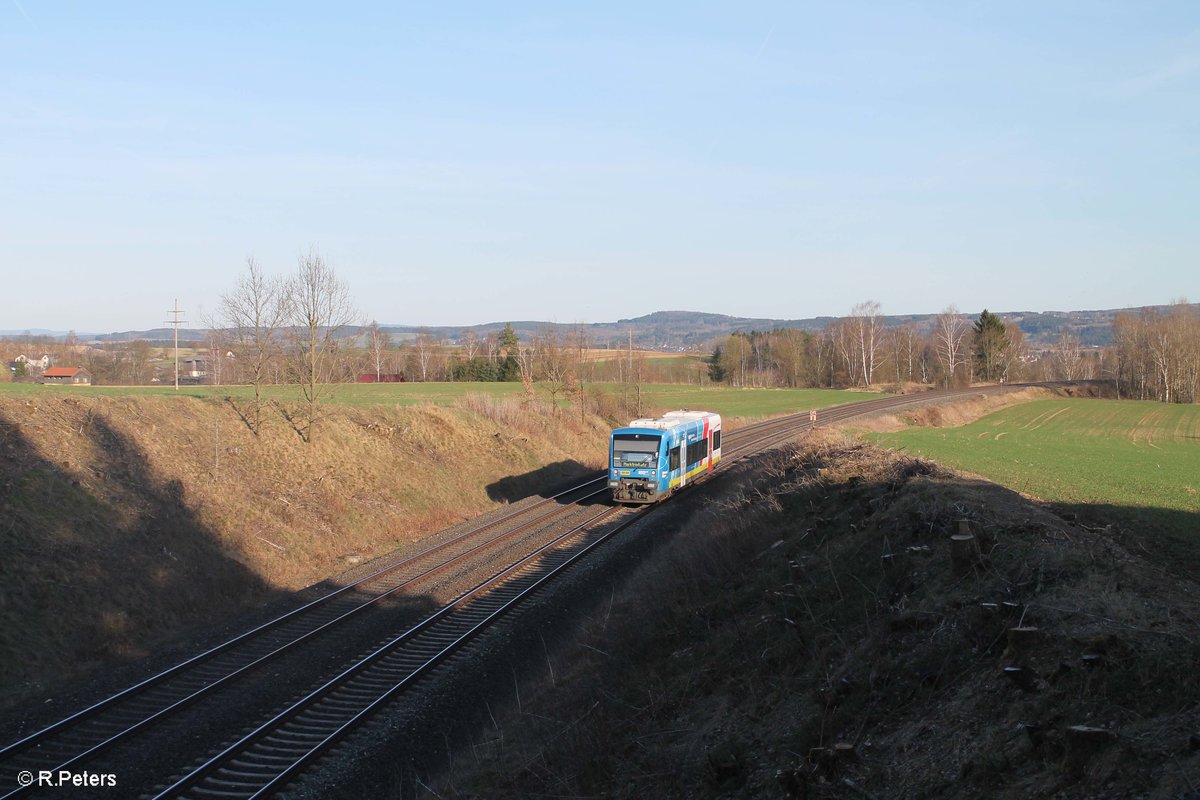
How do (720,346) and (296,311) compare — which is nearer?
(296,311)

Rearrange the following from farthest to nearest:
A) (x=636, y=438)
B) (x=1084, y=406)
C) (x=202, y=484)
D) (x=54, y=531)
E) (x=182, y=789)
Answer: (x=1084, y=406), (x=636, y=438), (x=202, y=484), (x=54, y=531), (x=182, y=789)

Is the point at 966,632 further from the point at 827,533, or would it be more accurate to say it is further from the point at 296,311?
the point at 296,311

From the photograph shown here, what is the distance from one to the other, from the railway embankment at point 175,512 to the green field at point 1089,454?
1731 cm

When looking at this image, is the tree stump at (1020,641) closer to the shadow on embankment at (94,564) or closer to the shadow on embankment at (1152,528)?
the shadow on embankment at (1152,528)

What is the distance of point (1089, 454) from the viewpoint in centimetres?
3441

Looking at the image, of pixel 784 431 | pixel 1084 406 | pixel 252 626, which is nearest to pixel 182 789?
pixel 252 626

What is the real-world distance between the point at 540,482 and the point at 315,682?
79.0 feet

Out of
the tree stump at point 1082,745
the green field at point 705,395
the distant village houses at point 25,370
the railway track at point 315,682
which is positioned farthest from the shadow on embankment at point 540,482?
the distant village houses at point 25,370

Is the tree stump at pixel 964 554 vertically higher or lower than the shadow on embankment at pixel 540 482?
higher

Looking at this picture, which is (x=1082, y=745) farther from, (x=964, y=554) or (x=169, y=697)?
(x=169, y=697)

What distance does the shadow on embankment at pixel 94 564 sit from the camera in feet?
44.7

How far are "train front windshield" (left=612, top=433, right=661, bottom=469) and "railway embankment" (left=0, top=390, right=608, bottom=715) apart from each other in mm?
5554

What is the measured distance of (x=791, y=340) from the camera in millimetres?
116000

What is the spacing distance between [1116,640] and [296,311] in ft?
89.5
